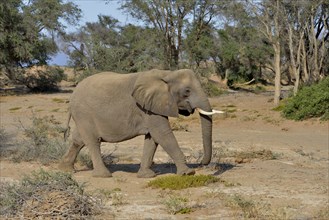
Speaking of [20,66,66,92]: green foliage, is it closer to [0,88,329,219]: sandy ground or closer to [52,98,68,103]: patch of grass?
[52,98,68,103]: patch of grass

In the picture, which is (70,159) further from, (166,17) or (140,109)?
(166,17)

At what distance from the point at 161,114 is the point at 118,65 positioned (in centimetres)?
2375

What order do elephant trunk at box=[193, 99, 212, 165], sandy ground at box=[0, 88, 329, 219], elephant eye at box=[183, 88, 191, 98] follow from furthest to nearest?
1. elephant eye at box=[183, 88, 191, 98]
2. elephant trunk at box=[193, 99, 212, 165]
3. sandy ground at box=[0, 88, 329, 219]

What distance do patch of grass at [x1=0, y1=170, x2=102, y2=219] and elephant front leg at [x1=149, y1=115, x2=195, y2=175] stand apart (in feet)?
7.73

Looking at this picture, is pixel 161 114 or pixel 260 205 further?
pixel 161 114

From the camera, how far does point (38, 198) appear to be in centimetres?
727

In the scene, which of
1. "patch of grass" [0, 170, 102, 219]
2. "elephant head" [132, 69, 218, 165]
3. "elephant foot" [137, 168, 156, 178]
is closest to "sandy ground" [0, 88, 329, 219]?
"elephant foot" [137, 168, 156, 178]

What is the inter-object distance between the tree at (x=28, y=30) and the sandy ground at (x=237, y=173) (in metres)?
13.0

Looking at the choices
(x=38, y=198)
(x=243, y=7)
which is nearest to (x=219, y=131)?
(x=243, y=7)

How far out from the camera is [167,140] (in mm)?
9852

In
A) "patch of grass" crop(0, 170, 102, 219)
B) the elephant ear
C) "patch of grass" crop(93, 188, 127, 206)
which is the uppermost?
the elephant ear

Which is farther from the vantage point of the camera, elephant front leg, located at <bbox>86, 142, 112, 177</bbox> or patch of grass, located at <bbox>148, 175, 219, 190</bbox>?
elephant front leg, located at <bbox>86, 142, 112, 177</bbox>

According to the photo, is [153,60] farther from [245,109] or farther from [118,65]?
[245,109]

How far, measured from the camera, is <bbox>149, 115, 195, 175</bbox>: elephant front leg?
978 cm
